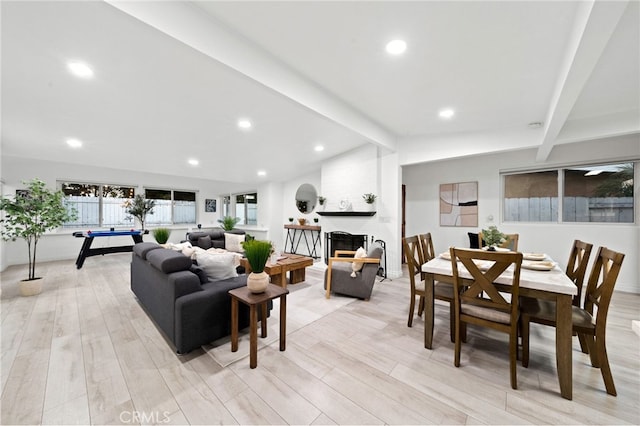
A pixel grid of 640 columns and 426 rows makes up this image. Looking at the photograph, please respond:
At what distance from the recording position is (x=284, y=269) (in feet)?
11.9

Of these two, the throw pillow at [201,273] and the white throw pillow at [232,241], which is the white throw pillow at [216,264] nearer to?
the throw pillow at [201,273]

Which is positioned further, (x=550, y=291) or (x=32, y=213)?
(x=32, y=213)

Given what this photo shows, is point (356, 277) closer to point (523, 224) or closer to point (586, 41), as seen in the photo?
point (586, 41)

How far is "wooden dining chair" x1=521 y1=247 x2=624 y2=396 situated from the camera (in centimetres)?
164

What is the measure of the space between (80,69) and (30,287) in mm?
3299

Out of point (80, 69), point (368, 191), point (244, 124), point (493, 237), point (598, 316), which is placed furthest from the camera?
point (368, 191)

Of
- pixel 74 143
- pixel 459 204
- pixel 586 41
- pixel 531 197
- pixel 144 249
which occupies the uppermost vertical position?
pixel 74 143

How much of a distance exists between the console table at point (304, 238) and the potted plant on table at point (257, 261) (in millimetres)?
4308

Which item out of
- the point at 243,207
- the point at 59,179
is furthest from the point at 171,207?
the point at 59,179

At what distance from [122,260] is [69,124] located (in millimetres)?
3724

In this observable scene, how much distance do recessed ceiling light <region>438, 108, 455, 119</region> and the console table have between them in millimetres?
3870

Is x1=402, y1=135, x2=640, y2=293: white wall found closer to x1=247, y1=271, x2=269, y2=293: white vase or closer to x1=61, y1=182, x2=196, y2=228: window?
x1=247, y1=271, x2=269, y2=293: white vase

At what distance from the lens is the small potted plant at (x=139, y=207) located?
7.15m

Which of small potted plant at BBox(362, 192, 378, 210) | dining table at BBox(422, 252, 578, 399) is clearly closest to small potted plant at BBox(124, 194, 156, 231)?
small potted plant at BBox(362, 192, 378, 210)
